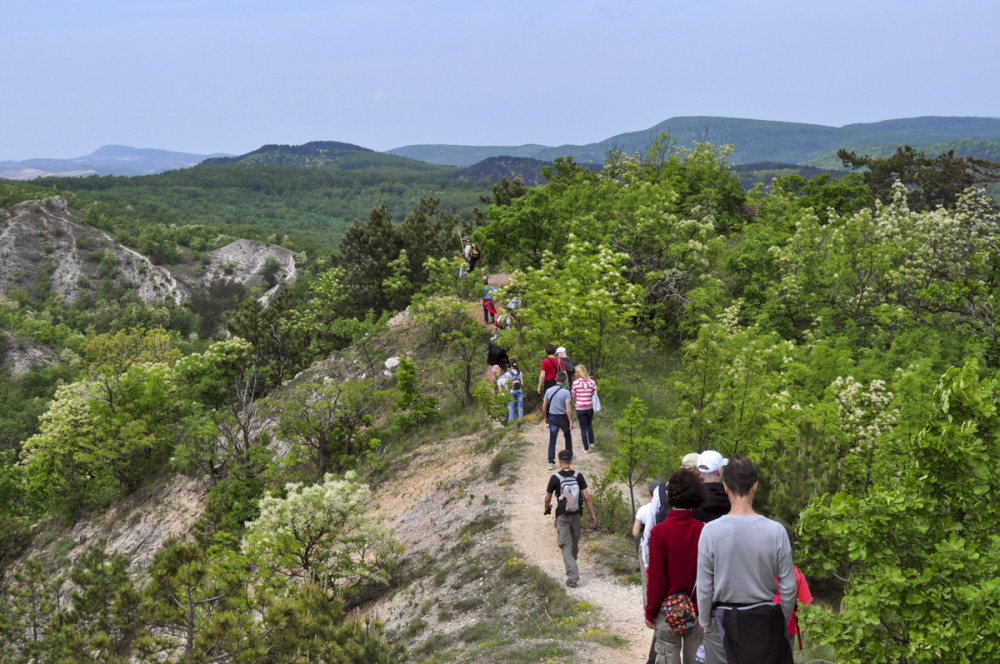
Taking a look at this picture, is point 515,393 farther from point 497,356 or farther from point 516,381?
point 497,356

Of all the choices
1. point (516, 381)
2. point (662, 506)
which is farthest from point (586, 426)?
point (662, 506)

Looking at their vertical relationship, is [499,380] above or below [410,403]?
above

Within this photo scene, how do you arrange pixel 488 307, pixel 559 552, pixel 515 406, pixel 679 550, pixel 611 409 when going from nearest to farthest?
pixel 679 550
pixel 559 552
pixel 515 406
pixel 611 409
pixel 488 307

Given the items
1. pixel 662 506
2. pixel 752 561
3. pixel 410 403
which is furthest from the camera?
pixel 410 403

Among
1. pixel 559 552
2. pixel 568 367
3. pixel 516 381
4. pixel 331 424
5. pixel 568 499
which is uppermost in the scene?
pixel 568 367

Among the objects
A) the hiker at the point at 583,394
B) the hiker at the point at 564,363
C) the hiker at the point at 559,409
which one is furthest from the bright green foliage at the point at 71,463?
the hiker at the point at 583,394

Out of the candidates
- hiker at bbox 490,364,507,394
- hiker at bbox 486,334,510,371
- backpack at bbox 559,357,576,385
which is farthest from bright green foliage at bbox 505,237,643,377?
backpack at bbox 559,357,576,385

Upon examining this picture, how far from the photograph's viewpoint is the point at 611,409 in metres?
14.8

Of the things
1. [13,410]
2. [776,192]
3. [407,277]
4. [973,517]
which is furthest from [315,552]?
[13,410]

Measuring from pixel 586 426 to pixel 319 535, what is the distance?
190 inches

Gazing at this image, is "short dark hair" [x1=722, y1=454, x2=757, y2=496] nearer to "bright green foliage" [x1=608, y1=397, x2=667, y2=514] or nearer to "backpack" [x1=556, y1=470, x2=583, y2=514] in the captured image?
"backpack" [x1=556, y1=470, x2=583, y2=514]

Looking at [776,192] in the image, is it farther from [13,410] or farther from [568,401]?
[13,410]

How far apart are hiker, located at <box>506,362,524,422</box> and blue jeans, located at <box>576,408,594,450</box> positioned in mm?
2119

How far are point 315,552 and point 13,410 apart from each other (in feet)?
191
